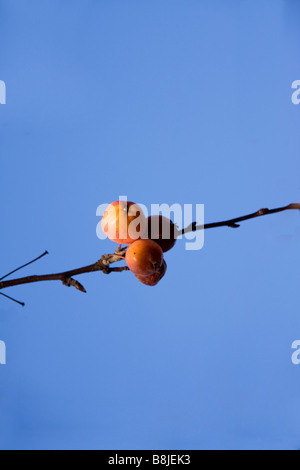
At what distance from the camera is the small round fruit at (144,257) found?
670 millimetres

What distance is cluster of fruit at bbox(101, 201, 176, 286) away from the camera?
28.2 inches

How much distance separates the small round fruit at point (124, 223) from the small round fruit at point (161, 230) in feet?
0.04

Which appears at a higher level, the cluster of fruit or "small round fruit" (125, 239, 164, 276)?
the cluster of fruit

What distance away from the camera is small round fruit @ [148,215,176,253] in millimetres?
747

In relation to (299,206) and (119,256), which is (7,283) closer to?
(119,256)

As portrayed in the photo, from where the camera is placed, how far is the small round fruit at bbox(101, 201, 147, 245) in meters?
0.74

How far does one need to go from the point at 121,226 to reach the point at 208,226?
0.61ft

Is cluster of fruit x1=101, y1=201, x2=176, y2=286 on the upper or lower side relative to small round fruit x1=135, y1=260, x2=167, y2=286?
upper

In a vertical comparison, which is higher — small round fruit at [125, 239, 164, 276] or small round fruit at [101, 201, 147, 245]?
small round fruit at [101, 201, 147, 245]

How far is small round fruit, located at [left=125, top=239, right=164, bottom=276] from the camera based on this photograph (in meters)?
0.67

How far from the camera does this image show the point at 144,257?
26.5 inches
